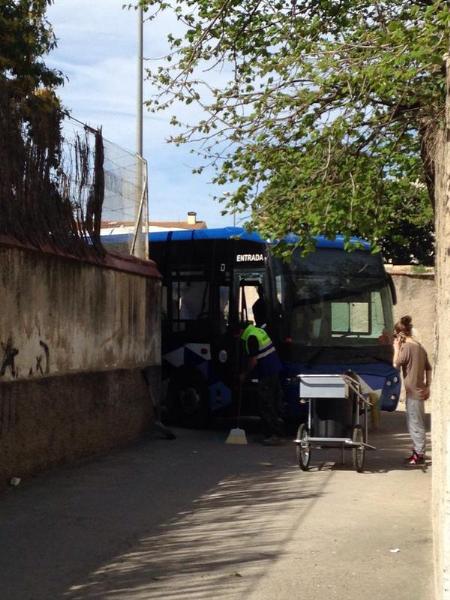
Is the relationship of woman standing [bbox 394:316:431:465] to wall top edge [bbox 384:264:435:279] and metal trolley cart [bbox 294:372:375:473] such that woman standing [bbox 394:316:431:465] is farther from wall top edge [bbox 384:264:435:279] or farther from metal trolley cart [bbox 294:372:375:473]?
wall top edge [bbox 384:264:435:279]

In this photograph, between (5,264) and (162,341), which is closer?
(5,264)

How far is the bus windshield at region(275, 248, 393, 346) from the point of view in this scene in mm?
15953

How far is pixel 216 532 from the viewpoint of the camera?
27.7ft

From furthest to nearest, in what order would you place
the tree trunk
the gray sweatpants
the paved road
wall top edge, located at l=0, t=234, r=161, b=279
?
the gray sweatpants
wall top edge, located at l=0, t=234, r=161, b=279
the paved road
the tree trunk

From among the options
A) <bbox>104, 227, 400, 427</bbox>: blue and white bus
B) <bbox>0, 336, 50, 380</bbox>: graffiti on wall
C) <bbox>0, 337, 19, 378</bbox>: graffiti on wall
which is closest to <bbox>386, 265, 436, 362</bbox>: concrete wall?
<bbox>104, 227, 400, 427</bbox>: blue and white bus

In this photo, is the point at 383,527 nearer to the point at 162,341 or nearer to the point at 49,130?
the point at 49,130

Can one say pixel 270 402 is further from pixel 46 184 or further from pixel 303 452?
pixel 46 184

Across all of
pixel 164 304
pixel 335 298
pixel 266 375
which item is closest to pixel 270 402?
pixel 266 375

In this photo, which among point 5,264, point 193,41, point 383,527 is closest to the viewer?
point 383,527

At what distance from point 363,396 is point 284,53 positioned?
14.7 feet

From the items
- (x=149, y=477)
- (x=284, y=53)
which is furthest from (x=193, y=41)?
(x=149, y=477)

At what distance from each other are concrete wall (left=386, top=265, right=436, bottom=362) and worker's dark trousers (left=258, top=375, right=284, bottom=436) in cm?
868

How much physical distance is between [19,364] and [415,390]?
494cm

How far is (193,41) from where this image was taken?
512 inches
